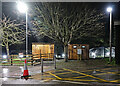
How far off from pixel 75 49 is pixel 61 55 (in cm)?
303

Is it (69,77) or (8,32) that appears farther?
(8,32)

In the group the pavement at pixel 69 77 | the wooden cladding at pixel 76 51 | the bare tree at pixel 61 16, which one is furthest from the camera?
the wooden cladding at pixel 76 51

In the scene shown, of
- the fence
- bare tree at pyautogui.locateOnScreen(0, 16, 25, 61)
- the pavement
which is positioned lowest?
the pavement

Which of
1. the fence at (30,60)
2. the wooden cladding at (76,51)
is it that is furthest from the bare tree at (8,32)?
the wooden cladding at (76,51)

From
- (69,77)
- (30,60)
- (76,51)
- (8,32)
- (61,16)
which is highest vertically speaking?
(61,16)

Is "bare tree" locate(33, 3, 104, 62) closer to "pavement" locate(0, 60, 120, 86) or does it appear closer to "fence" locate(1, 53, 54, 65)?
"fence" locate(1, 53, 54, 65)

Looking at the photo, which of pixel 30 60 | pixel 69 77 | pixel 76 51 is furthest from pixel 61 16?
pixel 69 77

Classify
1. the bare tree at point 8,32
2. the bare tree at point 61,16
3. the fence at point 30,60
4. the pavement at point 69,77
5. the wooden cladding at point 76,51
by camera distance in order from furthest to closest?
the wooden cladding at point 76,51
the bare tree at point 8,32
the bare tree at point 61,16
the fence at point 30,60
the pavement at point 69,77

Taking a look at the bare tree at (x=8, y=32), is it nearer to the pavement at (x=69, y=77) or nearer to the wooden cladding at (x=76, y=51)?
the wooden cladding at (x=76, y=51)

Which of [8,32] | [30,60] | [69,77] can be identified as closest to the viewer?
[69,77]

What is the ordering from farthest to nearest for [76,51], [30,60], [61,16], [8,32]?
[76,51] < [8,32] < [61,16] < [30,60]

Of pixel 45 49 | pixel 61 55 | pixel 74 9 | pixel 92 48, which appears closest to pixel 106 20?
pixel 92 48

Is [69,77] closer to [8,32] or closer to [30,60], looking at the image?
[30,60]

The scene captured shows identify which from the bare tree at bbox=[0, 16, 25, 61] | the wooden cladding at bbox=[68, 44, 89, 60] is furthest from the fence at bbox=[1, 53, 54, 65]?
the wooden cladding at bbox=[68, 44, 89, 60]
